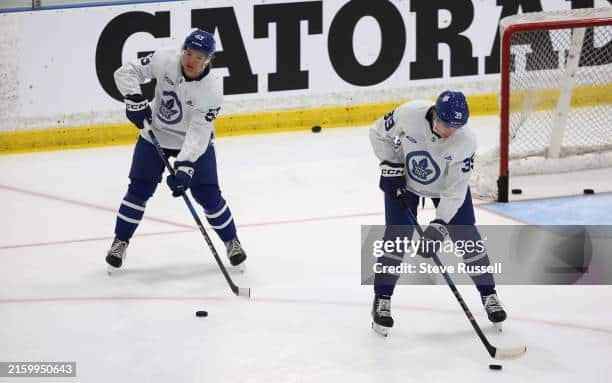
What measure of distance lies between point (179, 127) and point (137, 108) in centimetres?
22

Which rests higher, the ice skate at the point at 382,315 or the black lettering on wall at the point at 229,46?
the black lettering on wall at the point at 229,46

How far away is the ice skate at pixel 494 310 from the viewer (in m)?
5.06

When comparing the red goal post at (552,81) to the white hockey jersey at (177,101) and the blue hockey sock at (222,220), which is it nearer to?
the blue hockey sock at (222,220)

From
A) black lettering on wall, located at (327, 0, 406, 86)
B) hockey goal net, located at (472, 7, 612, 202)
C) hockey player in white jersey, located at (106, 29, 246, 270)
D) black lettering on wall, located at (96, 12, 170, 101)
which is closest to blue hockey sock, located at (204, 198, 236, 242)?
hockey player in white jersey, located at (106, 29, 246, 270)

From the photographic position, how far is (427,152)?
4820 mm

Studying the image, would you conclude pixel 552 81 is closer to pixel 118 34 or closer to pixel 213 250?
pixel 213 250

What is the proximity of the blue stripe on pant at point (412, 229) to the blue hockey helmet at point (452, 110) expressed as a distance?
1.49 ft

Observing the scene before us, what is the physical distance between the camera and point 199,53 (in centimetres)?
548

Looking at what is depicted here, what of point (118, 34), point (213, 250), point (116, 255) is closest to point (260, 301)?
point (213, 250)

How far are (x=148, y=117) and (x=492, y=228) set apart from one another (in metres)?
2.01

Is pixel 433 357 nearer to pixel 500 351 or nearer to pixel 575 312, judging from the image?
pixel 500 351

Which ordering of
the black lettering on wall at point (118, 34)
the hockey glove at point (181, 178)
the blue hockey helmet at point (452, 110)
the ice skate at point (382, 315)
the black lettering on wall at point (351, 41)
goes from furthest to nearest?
the black lettering on wall at point (351, 41) < the black lettering on wall at point (118, 34) < the hockey glove at point (181, 178) < the ice skate at point (382, 315) < the blue hockey helmet at point (452, 110)

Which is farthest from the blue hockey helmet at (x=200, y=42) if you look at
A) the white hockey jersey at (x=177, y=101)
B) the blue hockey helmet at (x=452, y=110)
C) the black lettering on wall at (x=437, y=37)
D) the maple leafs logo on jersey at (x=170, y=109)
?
the black lettering on wall at (x=437, y=37)

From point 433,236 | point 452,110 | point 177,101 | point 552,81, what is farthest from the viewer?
point 552,81
